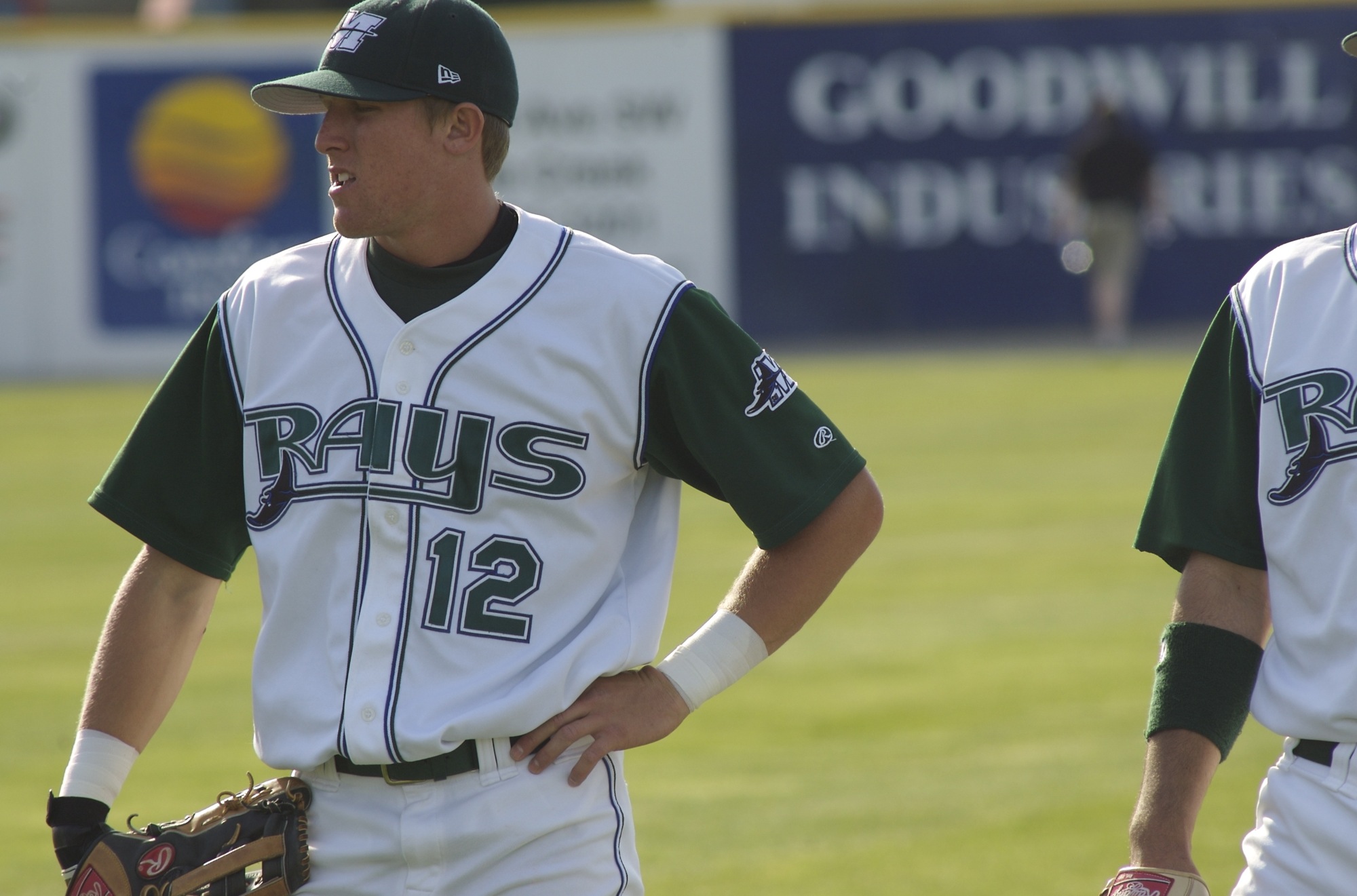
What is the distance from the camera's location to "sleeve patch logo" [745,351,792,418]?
3.28 m

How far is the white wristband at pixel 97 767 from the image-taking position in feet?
10.8

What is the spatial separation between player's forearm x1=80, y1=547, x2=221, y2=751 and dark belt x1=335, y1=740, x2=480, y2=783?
0.50 meters

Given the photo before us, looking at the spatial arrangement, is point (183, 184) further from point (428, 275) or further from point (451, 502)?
point (451, 502)

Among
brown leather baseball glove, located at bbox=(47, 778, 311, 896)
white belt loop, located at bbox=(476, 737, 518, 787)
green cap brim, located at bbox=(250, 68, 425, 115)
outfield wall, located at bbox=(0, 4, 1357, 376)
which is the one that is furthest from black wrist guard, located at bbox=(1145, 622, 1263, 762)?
outfield wall, located at bbox=(0, 4, 1357, 376)

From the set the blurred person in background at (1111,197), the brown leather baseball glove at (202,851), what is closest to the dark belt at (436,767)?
the brown leather baseball glove at (202,851)

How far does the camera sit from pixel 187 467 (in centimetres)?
345

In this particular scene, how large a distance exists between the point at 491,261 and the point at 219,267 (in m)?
19.7

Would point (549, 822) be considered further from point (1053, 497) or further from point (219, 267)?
point (219, 267)

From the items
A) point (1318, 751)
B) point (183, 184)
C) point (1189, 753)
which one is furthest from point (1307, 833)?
point (183, 184)

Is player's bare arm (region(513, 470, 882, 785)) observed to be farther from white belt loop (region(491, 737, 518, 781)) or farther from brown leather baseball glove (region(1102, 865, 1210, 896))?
brown leather baseball glove (region(1102, 865, 1210, 896))

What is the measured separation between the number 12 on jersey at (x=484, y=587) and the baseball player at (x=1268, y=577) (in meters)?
1.04

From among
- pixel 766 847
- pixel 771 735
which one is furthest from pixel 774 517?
pixel 771 735


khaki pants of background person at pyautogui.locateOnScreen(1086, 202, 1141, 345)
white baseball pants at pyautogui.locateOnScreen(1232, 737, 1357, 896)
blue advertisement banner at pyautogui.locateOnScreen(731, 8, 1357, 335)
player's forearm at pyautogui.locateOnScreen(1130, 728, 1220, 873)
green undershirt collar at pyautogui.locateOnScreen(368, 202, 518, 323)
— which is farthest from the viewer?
blue advertisement banner at pyautogui.locateOnScreen(731, 8, 1357, 335)

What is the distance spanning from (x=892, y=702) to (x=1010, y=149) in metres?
15.9
